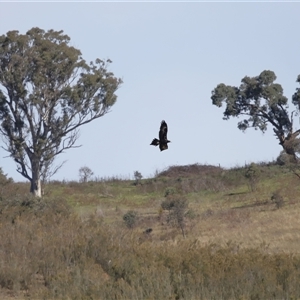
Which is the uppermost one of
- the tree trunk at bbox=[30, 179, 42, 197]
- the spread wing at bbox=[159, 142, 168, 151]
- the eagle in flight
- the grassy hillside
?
the tree trunk at bbox=[30, 179, 42, 197]

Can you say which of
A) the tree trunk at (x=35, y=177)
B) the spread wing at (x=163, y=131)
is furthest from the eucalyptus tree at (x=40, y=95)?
the spread wing at (x=163, y=131)

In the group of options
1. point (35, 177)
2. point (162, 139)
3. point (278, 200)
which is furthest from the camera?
point (35, 177)

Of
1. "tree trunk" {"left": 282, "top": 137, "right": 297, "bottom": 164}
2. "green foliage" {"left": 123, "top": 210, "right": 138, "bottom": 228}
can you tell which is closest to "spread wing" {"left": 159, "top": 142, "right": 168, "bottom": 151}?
"green foliage" {"left": 123, "top": 210, "right": 138, "bottom": 228}

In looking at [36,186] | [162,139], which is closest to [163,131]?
[162,139]

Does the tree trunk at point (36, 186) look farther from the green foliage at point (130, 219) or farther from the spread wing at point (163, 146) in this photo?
the spread wing at point (163, 146)

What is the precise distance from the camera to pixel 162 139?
288 inches

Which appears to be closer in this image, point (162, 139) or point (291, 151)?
point (162, 139)

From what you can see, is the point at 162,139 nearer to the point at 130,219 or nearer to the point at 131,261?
the point at 131,261

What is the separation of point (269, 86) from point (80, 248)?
34.9 metres

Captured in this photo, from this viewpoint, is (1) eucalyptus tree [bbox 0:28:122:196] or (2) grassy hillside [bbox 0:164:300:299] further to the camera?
(1) eucalyptus tree [bbox 0:28:122:196]

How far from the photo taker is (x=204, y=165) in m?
50.1

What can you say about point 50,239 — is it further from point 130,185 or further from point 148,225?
point 130,185

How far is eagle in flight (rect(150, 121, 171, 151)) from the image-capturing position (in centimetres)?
719

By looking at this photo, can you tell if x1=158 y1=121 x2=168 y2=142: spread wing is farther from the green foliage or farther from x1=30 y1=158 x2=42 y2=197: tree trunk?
x1=30 y1=158 x2=42 y2=197: tree trunk
